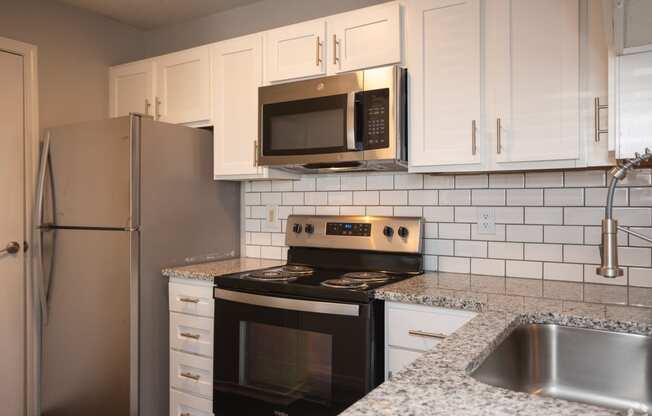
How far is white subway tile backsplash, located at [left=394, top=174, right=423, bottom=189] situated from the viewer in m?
2.44

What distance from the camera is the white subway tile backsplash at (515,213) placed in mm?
1959

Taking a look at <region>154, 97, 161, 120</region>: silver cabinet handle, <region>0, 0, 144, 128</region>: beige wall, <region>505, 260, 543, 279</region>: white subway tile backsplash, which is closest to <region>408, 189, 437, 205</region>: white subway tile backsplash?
<region>505, 260, 543, 279</region>: white subway tile backsplash

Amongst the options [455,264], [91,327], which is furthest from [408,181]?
[91,327]

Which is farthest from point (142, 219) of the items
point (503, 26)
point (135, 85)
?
point (503, 26)

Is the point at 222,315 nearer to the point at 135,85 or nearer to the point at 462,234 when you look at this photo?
the point at 462,234

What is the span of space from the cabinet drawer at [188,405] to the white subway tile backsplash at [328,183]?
49.7 inches

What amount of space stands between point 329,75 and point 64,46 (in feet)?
5.86

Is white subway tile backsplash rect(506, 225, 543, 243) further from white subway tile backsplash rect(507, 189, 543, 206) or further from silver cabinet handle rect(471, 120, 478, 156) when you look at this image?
silver cabinet handle rect(471, 120, 478, 156)

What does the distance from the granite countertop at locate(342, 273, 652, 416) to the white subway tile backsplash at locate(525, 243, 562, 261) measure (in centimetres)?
12

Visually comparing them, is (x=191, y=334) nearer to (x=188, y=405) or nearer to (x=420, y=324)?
(x=188, y=405)

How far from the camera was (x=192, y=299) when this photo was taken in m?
2.42

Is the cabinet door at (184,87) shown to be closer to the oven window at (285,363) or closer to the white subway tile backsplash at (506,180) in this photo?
the oven window at (285,363)

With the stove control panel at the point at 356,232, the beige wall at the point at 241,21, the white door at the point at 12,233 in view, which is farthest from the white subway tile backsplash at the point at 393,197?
the white door at the point at 12,233

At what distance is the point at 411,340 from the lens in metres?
1.84
